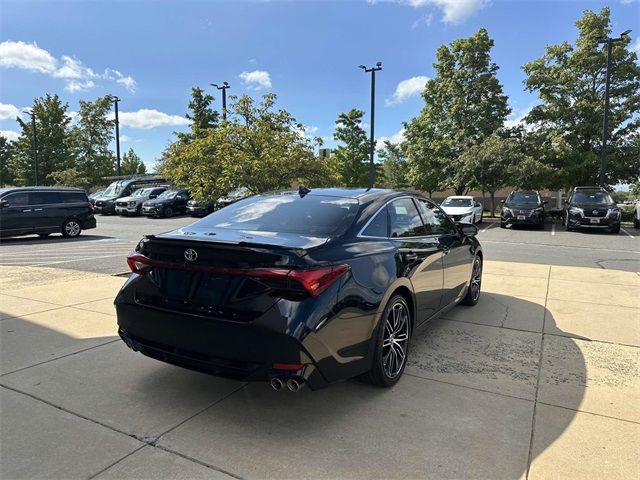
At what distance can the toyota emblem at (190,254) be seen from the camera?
9.68 ft

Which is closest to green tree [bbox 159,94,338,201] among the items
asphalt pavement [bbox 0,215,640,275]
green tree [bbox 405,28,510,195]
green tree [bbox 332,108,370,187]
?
asphalt pavement [bbox 0,215,640,275]

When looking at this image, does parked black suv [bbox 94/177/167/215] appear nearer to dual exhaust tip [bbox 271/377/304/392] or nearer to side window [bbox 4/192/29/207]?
side window [bbox 4/192/29/207]

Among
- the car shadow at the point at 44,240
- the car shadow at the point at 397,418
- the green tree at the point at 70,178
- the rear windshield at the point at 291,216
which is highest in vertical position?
the green tree at the point at 70,178

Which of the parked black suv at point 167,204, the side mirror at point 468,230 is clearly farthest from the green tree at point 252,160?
the parked black suv at point 167,204

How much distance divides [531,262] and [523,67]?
832 inches

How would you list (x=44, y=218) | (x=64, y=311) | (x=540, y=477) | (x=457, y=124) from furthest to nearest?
(x=457, y=124) → (x=44, y=218) → (x=64, y=311) → (x=540, y=477)

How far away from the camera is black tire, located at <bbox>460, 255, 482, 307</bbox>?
577 centimetres

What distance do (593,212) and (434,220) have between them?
49.8 feet

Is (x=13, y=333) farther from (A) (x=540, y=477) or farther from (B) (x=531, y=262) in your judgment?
(B) (x=531, y=262)

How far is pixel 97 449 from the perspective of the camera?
266 centimetres

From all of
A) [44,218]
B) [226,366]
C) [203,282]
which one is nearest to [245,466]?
[226,366]

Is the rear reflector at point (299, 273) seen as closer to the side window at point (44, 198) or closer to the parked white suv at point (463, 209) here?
the side window at point (44, 198)

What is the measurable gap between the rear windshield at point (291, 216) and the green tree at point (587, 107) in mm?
24748

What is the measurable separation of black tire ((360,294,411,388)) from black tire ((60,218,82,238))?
14.3 meters
